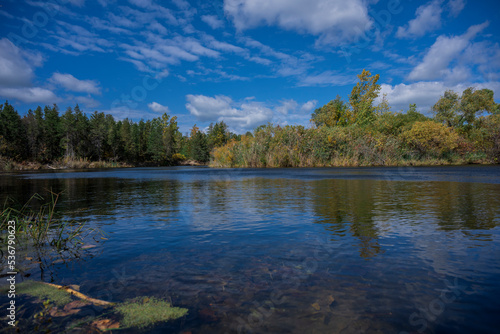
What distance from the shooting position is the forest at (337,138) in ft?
155

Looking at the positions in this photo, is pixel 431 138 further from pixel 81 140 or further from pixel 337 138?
pixel 81 140

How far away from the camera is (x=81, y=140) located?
96.8 metres

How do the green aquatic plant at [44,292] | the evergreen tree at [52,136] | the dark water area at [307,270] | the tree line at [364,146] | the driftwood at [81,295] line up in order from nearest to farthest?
the dark water area at [307,270] < the driftwood at [81,295] < the green aquatic plant at [44,292] < the tree line at [364,146] < the evergreen tree at [52,136]

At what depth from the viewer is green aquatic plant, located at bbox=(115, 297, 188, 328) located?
338 centimetres

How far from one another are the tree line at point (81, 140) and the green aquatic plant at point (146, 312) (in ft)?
274

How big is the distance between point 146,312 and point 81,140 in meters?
110

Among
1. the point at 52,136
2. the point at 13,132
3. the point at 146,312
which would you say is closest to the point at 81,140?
the point at 52,136

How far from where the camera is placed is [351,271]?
466cm

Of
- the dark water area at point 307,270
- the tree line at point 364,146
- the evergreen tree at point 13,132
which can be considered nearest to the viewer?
the dark water area at point 307,270

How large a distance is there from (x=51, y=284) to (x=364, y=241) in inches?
239

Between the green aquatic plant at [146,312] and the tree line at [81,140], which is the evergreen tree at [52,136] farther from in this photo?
the green aquatic plant at [146,312]

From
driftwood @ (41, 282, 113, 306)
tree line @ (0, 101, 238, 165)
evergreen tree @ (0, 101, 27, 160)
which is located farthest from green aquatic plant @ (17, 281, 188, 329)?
evergreen tree @ (0, 101, 27, 160)

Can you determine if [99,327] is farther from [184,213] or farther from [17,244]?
[184,213]

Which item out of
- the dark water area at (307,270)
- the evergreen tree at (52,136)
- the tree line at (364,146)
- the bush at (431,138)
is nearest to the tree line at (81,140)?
the evergreen tree at (52,136)
